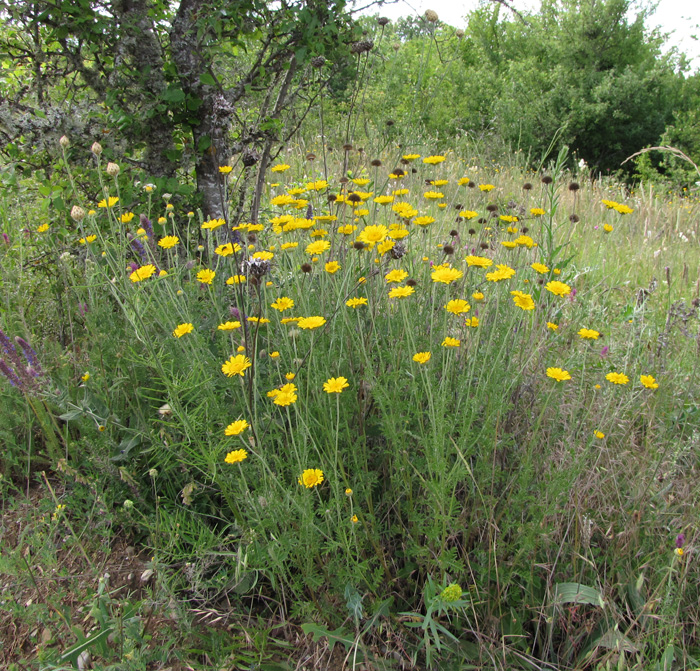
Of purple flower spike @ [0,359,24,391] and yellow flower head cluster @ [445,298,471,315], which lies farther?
purple flower spike @ [0,359,24,391]

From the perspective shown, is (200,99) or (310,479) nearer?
(310,479)

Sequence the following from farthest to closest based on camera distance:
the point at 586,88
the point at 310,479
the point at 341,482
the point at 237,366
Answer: the point at 586,88 < the point at 341,482 < the point at 237,366 < the point at 310,479

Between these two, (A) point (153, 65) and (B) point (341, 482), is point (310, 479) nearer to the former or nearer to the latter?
(B) point (341, 482)

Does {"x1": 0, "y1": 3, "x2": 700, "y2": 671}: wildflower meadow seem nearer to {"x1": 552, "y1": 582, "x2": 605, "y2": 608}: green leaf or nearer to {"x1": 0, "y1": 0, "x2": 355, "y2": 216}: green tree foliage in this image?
{"x1": 552, "y1": 582, "x2": 605, "y2": 608}: green leaf

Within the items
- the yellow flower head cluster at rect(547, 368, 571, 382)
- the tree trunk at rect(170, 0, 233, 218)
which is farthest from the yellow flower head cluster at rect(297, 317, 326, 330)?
the tree trunk at rect(170, 0, 233, 218)

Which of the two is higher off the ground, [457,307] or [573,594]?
[457,307]

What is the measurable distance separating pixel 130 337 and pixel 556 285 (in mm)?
1622

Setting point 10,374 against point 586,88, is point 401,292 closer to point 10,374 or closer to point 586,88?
point 10,374

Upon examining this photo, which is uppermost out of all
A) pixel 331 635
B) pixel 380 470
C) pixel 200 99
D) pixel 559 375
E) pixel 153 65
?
pixel 153 65

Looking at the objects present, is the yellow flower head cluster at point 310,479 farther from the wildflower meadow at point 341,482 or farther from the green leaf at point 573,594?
the green leaf at point 573,594

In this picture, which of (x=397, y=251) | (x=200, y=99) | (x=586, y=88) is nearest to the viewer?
(x=397, y=251)

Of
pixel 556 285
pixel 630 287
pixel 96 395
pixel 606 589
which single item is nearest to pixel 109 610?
pixel 96 395

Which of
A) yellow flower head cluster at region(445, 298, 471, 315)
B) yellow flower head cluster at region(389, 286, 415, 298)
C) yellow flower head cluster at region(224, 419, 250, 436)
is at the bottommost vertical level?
yellow flower head cluster at region(224, 419, 250, 436)

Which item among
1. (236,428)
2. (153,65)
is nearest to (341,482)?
(236,428)
